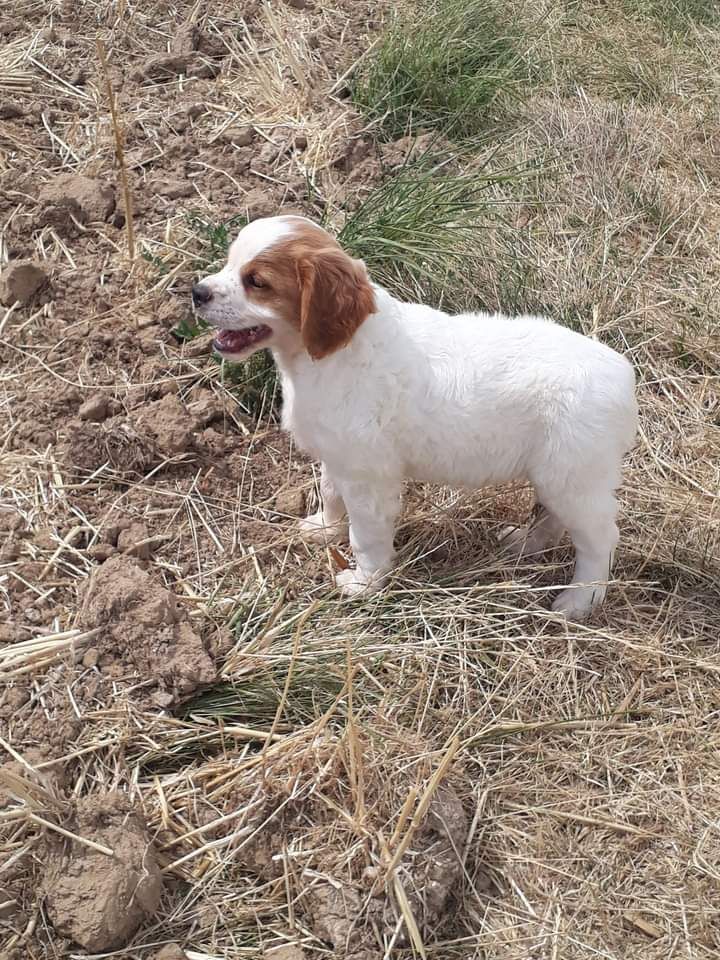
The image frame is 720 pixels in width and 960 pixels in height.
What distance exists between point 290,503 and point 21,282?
193cm

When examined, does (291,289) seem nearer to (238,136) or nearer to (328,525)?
(328,525)

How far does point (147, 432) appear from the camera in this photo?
15.4 ft

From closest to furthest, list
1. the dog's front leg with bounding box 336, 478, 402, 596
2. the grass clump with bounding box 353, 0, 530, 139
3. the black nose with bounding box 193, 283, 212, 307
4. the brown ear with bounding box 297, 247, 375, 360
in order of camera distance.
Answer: the brown ear with bounding box 297, 247, 375, 360
the black nose with bounding box 193, 283, 212, 307
the dog's front leg with bounding box 336, 478, 402, 596
the grass clump with bounding box 353, 0, 530, 139

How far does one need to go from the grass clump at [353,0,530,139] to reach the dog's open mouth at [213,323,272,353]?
10.0 feet

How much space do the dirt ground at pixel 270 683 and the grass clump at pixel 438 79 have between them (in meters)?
0.99

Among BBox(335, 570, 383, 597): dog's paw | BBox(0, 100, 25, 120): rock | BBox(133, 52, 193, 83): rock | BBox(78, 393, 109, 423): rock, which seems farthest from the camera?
BBox(133, 52, 193, 83): rock

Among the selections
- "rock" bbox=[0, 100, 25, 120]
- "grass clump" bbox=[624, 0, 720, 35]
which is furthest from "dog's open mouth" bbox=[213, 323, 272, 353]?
"grass clump" bbox=[624, 0, 720, 35]

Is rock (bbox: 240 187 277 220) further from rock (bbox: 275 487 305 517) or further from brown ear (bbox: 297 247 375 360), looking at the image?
brown ear (bbox: 297 247 375 360)

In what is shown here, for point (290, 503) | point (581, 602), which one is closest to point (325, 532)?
point (290, 503)

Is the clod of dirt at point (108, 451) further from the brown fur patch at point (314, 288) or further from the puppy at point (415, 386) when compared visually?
the brown fur patch at point (314, 288)

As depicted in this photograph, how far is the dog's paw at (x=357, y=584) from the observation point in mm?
4145

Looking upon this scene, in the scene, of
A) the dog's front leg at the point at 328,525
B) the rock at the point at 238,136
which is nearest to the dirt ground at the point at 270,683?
the dog's front leg at the point at 328,525

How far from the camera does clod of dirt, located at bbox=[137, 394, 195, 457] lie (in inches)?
183

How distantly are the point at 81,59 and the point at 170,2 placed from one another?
85 centimetres
